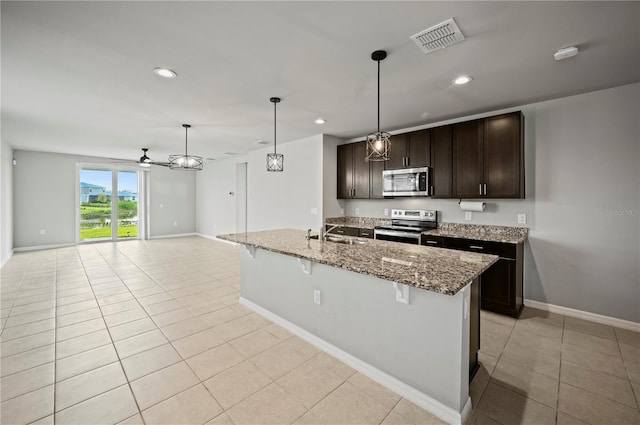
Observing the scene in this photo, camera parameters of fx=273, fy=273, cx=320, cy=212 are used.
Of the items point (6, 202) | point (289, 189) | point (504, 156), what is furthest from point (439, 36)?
point (6, 202)

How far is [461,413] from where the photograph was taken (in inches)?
66.5

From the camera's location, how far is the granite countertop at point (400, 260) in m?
1.59

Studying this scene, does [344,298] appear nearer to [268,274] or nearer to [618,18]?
[268,274]

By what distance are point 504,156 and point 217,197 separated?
7539 millimetres

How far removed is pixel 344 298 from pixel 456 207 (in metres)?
2.69

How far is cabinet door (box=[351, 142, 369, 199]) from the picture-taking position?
15.8ft

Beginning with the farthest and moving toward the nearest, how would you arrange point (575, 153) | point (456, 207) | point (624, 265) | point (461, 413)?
1. point (456, 207)
2. point (575, 153)
3. point (624, 265)
4. point (461, 413)

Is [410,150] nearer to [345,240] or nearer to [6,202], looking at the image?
[345,240]

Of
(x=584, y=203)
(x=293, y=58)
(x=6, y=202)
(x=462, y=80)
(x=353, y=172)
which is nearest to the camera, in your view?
(x=293, y=58)

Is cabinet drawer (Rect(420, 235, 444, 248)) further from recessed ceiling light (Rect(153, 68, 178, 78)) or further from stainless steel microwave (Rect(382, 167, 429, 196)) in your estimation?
recessed ceiling light (Rect(153, 68, 178, 78))

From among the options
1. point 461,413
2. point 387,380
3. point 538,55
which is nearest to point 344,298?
point 387,380

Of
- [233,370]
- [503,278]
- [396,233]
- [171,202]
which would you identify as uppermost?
[171,202]

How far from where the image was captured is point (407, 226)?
14.4 feet

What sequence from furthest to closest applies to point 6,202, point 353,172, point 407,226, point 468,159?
1. point 6,202
2. point 353,172
3. point 407,226
4. point 468,159
